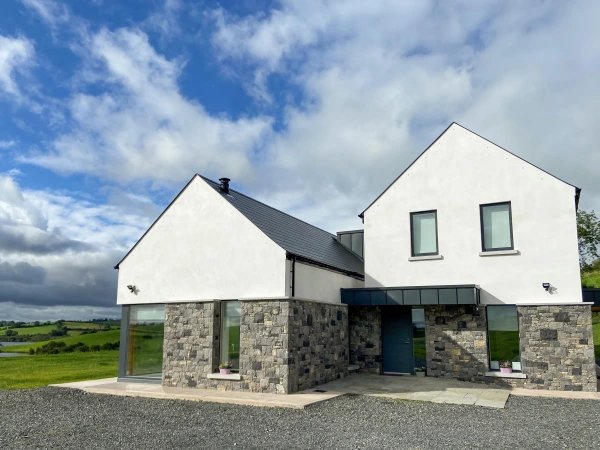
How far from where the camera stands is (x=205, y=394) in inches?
488

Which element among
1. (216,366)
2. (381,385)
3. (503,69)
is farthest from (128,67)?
(381,385)

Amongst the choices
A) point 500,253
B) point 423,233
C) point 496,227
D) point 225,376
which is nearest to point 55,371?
point 225,376

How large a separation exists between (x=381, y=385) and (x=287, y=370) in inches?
127

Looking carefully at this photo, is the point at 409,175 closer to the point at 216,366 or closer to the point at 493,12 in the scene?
the point at 493,12

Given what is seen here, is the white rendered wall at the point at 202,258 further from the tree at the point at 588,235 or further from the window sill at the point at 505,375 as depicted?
the tree at the point at 588,235

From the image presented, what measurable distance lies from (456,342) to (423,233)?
367 centimetres

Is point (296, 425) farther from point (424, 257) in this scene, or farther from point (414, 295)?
point (424, 257)

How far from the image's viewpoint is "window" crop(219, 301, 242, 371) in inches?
525

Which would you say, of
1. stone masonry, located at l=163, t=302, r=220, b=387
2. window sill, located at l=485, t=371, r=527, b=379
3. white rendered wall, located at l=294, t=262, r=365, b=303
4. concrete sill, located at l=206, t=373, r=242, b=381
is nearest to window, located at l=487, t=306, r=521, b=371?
window sill, located at l=485, t=371, r=527, b=379

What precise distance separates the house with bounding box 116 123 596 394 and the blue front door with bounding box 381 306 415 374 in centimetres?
3

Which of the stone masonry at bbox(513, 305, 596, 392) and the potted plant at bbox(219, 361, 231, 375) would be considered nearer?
the stone masonry at bbox(513, 305, 596, 392)

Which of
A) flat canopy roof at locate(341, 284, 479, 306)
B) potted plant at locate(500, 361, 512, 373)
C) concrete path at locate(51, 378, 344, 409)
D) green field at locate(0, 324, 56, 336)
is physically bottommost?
green field at locate(0, 324, 56, 336)

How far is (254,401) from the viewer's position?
11.2 metres

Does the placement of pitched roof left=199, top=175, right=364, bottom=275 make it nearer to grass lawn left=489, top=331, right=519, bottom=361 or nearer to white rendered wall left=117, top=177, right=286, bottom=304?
white rendered wall left=117, top=177, right=286, bottom=304
